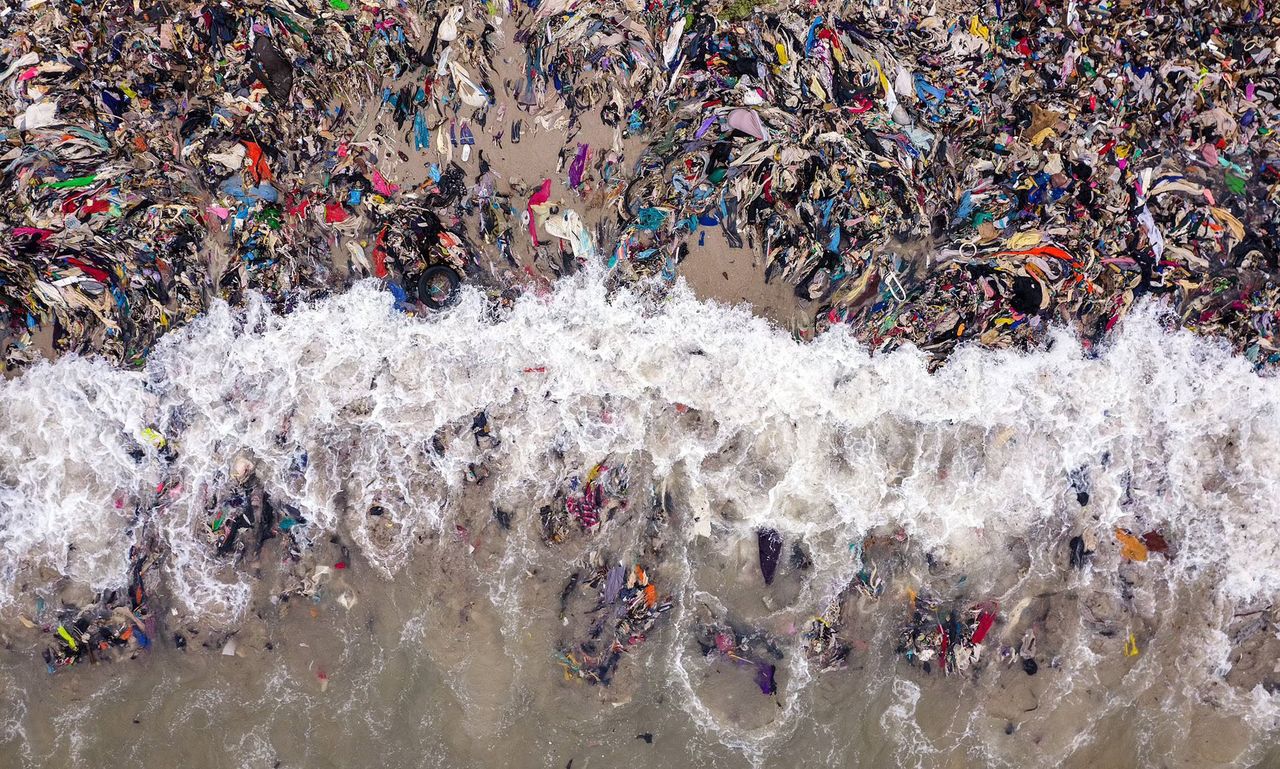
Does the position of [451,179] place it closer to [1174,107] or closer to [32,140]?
[32,140]

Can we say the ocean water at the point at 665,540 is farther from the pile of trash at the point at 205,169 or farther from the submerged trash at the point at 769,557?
the pile of trash at the point at 205,169

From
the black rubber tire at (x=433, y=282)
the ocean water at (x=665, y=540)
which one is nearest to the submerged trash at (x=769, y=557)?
the ocean water at (x=665, y=540)

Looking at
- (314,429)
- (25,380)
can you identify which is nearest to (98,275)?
(25,380)

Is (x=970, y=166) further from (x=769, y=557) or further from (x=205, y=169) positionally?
(x=205, y=169)

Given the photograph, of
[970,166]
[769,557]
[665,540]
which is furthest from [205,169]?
[970,166]

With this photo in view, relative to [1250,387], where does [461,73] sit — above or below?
above
